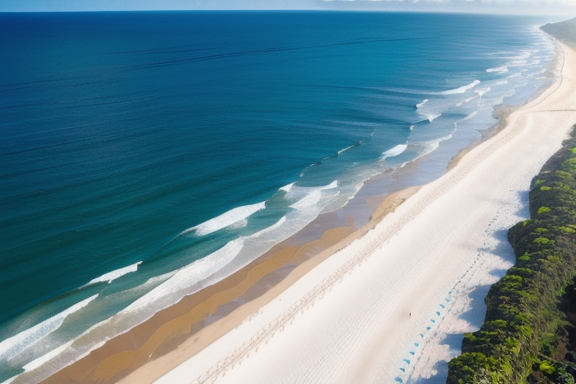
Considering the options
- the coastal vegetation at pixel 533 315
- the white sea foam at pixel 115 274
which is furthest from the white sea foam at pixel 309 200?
the coastal vegetation at pixel 533 315

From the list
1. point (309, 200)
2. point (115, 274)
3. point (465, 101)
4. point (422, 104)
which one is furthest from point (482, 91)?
point (115, 274)

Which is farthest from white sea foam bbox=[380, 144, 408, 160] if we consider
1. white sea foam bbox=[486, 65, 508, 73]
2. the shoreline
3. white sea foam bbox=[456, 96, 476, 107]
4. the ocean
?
white sea foam bbox=[486, 65, 508, 73]

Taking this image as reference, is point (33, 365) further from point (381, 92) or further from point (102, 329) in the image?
point (381, 92)

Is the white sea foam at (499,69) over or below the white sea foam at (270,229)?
over

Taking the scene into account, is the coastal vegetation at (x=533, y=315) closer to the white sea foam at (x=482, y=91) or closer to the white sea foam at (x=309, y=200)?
the white sea foam at (x=309, y=200)

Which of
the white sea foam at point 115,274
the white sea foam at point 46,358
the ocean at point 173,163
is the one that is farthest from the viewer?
the white sea foam at point 115,274

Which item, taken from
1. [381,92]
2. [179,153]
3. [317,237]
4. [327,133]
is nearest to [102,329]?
[317,237]

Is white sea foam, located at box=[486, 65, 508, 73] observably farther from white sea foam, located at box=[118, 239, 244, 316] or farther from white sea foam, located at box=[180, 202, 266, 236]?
white sea foam, located at box=[118, 239, 244, 316]
